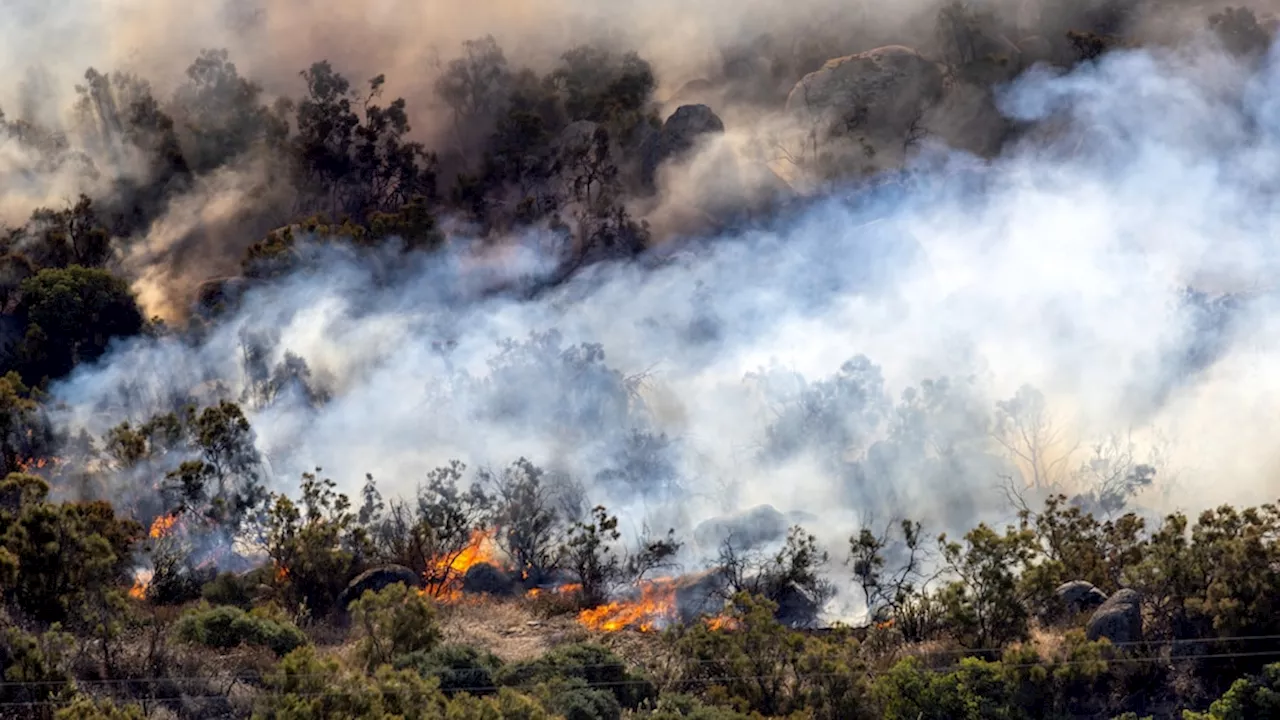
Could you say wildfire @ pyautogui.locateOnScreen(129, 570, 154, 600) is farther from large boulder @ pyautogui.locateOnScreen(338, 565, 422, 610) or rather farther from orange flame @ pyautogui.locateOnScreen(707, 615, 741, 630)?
orange flame @ pyautogui.locateOnScreen(707, 615, 741, 630)

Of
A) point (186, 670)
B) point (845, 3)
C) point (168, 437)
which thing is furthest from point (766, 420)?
point (845, 3)

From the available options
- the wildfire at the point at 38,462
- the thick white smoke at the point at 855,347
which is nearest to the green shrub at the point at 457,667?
the thick white smoke at the point at 855,347

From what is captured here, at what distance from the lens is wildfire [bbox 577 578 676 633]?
34.7 meters

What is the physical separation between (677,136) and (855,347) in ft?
61.0

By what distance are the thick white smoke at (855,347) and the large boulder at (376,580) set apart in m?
5.47

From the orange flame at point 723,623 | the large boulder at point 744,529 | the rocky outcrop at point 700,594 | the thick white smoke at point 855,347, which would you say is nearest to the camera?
the orange flame at point 723,623

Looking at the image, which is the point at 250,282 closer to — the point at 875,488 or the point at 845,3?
the point at 875,488

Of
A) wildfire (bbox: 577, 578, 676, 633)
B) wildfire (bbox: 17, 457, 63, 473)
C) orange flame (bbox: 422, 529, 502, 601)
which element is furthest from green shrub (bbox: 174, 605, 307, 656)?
wildfire (bbox: 17, 457, 63, 473)

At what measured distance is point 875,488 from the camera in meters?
39.3

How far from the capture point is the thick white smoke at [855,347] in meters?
40.3

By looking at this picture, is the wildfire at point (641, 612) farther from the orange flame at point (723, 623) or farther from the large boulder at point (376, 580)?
the large boulder at point (376, 580)

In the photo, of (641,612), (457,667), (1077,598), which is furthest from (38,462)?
(1077,598)

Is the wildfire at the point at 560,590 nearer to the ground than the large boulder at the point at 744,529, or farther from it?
nearer to the ground

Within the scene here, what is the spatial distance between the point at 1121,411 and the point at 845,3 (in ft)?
120
